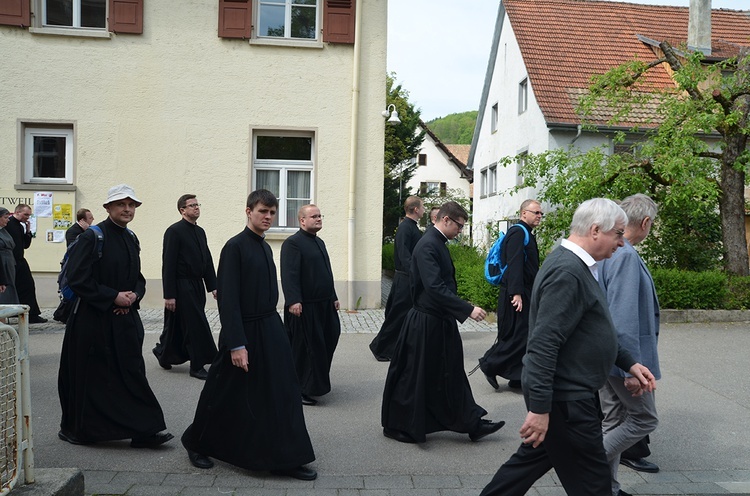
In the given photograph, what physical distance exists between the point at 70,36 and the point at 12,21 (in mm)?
1062

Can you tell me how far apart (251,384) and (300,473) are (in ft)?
2.28

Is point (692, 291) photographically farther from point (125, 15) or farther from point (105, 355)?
point (125, 15)

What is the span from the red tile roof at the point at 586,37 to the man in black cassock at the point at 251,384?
54.4 feet

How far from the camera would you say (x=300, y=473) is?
4.80m

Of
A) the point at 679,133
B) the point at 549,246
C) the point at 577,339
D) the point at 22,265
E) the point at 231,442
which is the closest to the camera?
the point at 577,339

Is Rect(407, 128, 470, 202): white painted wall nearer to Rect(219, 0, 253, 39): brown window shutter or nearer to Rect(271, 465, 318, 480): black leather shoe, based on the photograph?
Rect(219, 0, 253, 39): brown window shutter

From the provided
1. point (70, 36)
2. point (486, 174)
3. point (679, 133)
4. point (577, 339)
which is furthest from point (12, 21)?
point (486, 174)

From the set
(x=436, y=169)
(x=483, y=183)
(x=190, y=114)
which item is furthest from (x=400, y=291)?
(x=436, y=169)

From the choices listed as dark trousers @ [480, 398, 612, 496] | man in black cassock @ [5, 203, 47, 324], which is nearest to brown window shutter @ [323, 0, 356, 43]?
man in black cassock @ [5, 203, 47, 324]

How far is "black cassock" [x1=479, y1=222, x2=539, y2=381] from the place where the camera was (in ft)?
23.8

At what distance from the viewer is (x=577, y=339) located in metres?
3.42

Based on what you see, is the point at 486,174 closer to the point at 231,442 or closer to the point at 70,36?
the point at 70,36

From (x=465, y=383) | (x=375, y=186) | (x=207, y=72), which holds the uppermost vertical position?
(x=207, y=72)

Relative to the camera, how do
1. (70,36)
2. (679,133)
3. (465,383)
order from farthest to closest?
(70,36) < (679,133) < (465,383)
